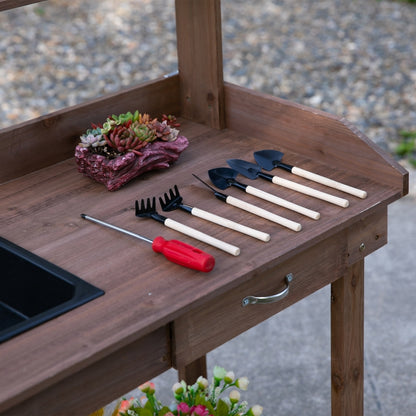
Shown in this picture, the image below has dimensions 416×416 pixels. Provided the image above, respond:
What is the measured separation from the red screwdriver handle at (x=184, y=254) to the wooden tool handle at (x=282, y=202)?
0.28m

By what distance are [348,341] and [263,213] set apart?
48 centimetres

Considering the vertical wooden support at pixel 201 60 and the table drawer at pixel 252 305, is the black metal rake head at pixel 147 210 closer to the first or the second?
the table drawer at pixel 252 305

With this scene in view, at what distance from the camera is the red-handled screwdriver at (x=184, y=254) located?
151 centimetres

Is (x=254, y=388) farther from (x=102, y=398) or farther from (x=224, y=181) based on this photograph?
(x=102, y=398)

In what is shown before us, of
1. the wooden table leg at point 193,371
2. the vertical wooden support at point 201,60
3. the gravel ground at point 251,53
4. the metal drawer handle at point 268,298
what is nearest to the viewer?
the metal drawer handle at point 268,298

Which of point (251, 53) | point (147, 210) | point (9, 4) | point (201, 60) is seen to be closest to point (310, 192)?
point (147, 210)

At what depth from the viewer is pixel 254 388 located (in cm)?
276

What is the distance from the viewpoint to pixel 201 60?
2168 mm

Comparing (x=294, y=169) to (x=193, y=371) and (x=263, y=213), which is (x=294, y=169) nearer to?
(x=263, y=213)

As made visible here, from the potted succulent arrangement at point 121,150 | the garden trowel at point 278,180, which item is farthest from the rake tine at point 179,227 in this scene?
the garden trowel at point 278,180

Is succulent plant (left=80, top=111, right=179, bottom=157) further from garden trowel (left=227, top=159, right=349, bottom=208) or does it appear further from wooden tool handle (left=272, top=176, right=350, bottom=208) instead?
wooden tool handle (left=272, top=176, right=350, bottom=208)

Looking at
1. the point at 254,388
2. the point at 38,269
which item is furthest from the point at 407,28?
the point at 38,269

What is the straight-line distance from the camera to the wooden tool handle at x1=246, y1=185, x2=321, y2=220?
1.69 meters

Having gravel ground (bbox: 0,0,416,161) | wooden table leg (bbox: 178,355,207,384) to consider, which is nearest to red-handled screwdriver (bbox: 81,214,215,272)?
wooden table leg (bbox: 178,355,207,384)
